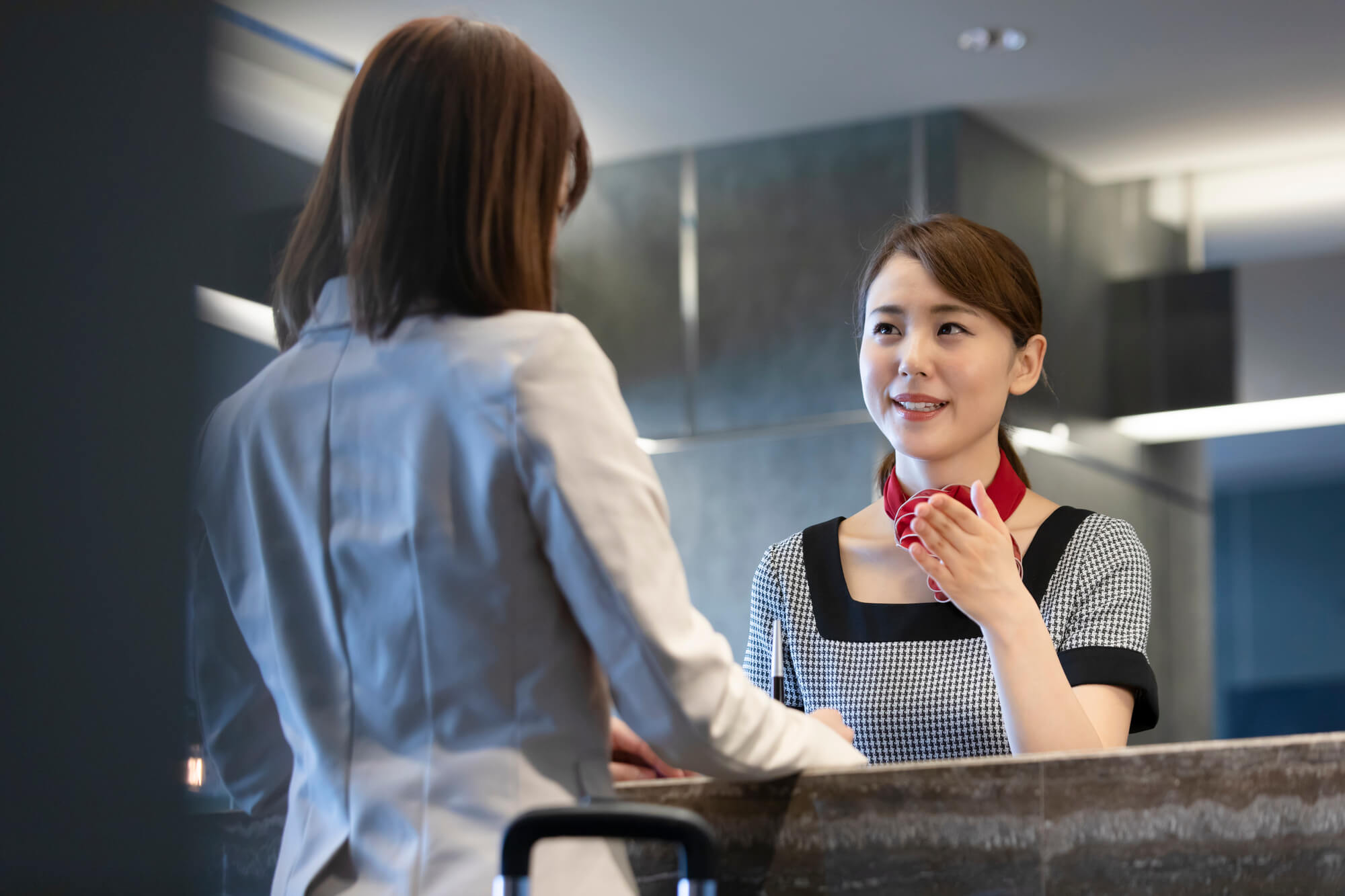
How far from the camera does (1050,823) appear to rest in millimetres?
1123

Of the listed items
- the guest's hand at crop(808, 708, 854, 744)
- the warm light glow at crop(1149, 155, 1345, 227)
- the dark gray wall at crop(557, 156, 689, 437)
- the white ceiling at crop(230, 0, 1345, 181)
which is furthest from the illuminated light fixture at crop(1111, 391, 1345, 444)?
the guest's hand at crop(808, 708, 854, 744)

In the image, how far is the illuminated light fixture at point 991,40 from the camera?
14.4 ft

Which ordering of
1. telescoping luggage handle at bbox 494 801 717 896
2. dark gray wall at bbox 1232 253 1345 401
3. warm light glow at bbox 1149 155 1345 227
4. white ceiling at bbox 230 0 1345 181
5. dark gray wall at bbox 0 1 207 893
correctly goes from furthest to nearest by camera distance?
warm light glow at bbox 1149 155 1345 227 < dark gray wall at bbox 1232 253 1345 401 < white ceiling at bbox 230 0 1345 181 < dark gray wall at bbox 0 1 207 893 < telescoping luggage handle at bbox 494 801 717 896

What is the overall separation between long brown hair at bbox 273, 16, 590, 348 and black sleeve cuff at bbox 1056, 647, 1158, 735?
79cm

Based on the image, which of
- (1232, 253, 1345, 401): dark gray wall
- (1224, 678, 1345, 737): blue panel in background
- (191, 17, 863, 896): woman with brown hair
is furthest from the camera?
(1224, 678, 1345, 737): blue panel in background

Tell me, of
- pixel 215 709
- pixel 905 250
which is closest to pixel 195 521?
pixel 215 709

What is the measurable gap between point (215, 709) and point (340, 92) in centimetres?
356

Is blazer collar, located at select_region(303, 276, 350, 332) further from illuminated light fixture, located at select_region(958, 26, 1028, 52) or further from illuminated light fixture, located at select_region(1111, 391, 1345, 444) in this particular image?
illuminated light fixture, located at select_region(1111, 391, 1345, 444)

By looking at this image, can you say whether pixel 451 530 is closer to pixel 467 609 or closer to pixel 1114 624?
pixel 467 609

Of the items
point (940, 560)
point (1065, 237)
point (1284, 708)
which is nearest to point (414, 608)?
point (940, 560)

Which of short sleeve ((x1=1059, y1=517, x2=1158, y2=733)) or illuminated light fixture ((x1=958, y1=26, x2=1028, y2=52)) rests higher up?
illuminated light fixture ((x1=958, y1=26, x2=1028, y2=52))

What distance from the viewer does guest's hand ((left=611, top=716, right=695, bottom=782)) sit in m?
1.22

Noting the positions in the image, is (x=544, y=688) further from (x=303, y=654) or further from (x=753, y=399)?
(x=753, y=399)

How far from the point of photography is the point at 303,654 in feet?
3.57
